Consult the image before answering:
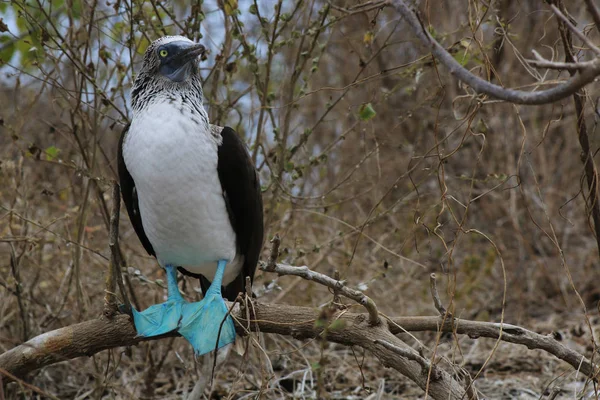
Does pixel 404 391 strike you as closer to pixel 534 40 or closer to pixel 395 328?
pixel 395 328

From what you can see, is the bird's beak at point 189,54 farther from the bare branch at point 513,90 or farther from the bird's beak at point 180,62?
the bare branch at point 513,90

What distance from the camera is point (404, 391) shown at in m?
4.52

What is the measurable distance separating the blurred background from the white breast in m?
0.50

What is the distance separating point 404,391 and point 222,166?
1.87m

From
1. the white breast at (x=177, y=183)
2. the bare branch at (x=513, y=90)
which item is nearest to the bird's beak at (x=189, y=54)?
the white breast at (x=177, y=183)

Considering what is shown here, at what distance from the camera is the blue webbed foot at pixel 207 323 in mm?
3334

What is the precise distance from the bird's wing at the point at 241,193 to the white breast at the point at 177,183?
0.17 feet

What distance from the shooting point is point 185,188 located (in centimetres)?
335

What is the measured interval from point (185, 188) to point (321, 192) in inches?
114

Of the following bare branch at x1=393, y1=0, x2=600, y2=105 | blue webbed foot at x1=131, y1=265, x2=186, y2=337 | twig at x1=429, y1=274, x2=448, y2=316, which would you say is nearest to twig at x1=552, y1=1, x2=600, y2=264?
twig at x1=429, y1=274, x2=448, y2=316

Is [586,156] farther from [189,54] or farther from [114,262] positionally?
[114,262]

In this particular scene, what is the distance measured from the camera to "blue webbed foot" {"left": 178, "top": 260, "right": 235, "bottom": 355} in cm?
333

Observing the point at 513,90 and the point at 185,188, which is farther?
the point at 185,188

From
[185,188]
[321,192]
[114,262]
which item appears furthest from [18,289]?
[321,192]
